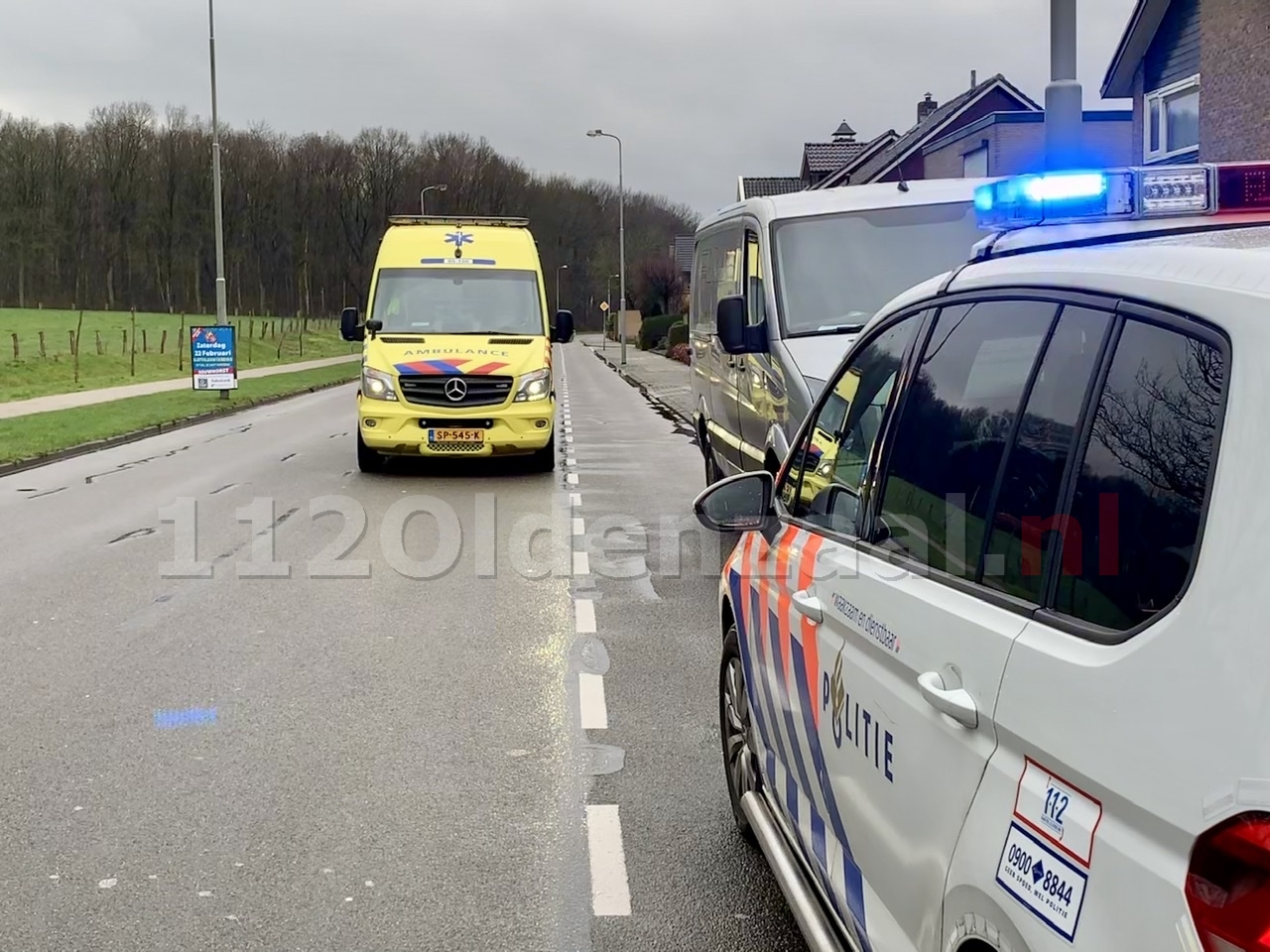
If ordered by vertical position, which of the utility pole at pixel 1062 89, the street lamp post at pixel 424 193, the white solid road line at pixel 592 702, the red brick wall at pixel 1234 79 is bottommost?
the white solid road line at pixel 592 702

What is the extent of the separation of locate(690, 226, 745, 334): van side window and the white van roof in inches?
19.3

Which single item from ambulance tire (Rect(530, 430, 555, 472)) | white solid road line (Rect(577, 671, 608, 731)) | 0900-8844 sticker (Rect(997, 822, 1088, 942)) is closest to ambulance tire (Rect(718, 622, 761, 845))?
white solid road line (Rect(577, 671, 608, 731))

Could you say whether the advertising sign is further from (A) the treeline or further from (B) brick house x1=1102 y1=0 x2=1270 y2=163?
(A) the treeline

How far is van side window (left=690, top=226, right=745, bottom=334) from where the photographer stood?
10367 millimetres

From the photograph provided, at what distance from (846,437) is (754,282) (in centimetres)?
634

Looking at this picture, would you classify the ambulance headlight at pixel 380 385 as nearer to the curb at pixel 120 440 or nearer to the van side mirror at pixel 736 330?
the curb at pixel 120 440

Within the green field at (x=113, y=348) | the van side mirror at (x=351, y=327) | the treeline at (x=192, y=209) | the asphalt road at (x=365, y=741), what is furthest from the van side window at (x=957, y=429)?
the treeline at (x=192, y=209)

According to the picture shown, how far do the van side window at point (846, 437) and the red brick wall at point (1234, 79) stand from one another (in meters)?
17.2

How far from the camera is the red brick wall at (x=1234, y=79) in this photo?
18766mm

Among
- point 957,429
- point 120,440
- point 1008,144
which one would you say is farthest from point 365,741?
point 1008,144

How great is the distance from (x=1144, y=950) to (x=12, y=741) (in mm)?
4949

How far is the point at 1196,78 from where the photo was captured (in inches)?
863

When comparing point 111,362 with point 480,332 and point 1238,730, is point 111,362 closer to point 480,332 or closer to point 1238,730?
point 480,332

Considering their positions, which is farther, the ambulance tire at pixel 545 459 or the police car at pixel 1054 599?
the ambulance tire at pixel 545 459
